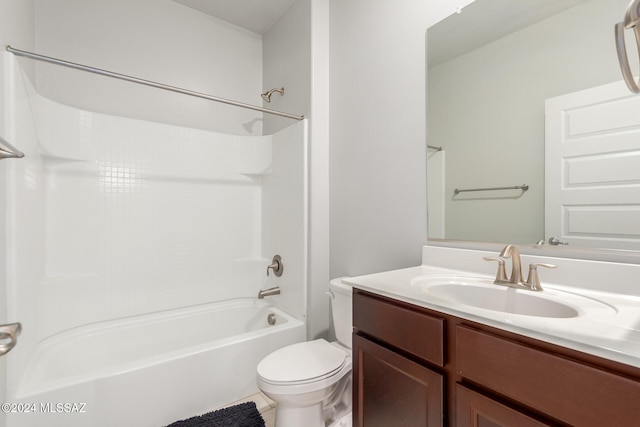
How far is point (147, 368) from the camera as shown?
1.37m

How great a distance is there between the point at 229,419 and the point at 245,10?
2.80 meters

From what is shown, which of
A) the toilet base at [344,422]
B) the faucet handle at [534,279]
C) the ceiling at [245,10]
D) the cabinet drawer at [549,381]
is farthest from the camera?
the ceiling at [245,10]

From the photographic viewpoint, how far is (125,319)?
74.6 inches

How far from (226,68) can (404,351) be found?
2.50 meters

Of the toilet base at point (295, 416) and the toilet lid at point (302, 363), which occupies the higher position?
the toilet lid at point (302, 363)

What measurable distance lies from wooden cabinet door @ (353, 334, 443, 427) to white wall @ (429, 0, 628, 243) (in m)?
0.64

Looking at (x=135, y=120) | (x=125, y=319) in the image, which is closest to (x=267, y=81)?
(x=135, y=120)

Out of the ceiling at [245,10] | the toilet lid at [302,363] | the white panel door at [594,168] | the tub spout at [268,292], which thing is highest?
the ceiling at [245,10]

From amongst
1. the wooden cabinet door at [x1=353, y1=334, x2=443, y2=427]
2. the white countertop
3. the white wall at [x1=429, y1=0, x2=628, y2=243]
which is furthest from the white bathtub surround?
the white countertop

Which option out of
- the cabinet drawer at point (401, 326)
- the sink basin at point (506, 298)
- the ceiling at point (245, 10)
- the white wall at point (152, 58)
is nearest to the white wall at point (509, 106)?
the sink basin at point (506, 298)

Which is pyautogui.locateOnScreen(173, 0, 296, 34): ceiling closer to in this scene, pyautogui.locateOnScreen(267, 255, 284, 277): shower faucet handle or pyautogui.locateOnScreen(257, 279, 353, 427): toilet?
pyautogui.locateOnScreen(267, 255, 284, 277): shower faucet handle

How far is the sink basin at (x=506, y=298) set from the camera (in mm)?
788

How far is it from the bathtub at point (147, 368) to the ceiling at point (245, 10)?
2340 millimetres

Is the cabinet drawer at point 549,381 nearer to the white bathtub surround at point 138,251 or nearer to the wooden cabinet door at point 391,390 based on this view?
the wooden cabinet door at point 391,390
